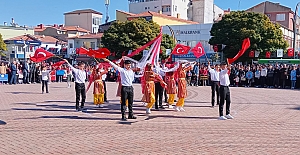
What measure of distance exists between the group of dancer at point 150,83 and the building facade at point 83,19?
79.1 meters

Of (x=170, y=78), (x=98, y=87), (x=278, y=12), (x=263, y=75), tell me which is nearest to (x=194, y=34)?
(x=278, y=12)

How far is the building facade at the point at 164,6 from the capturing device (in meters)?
72.9

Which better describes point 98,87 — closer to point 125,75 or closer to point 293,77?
point 125,75

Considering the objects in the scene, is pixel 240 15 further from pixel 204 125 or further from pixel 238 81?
pixel 204 125

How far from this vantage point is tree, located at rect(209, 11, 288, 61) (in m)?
39.0

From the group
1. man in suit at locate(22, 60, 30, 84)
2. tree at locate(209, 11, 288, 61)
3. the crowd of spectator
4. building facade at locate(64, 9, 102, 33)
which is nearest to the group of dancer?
the crowd of spectator

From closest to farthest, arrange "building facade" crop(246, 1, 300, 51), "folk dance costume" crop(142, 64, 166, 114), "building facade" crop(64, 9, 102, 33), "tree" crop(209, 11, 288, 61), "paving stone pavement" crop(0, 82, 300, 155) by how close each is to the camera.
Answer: "paving stone pavement" crop(0, 82, 300, 155)
"folk dance costume" crop(142, 64, 166, 114)
"tree" crop(209, 11, 288, 61)
"building facade" crop(246, 1, 300, 51)
"building facade" crop(64, 9, 102, 33)

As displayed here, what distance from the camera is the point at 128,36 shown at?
4675 centimetres

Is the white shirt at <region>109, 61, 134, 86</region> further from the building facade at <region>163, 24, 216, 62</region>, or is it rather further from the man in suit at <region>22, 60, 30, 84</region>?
the building facade at <region>163, 24, 216, 62</region>

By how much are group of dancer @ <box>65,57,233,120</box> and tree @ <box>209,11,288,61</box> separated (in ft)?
85.3

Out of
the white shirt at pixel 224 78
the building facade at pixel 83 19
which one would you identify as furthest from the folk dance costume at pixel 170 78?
the building facade at pixel 83 19

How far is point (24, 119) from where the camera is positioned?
451 inches

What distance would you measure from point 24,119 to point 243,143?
23.0 feet

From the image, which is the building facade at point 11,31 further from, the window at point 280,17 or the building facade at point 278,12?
the window at point 280,17
